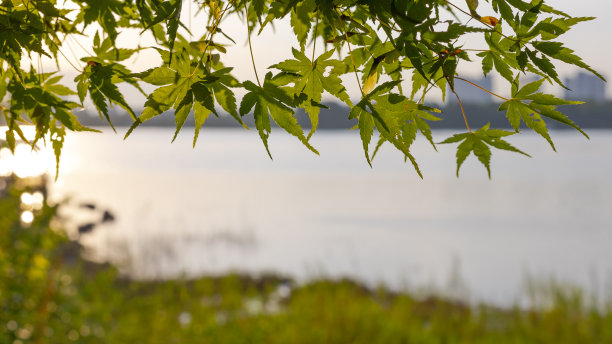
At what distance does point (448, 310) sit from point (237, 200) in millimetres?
14424

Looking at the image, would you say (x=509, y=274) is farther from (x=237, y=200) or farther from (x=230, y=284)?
(x=237, y=200)

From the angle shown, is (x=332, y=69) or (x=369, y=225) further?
(x=369, y=225)

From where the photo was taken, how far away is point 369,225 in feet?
59.4

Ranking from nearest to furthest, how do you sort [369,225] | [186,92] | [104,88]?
1. [186,92]
2. [104,88]
3. [369,225]

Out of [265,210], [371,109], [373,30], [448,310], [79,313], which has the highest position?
[373,30]

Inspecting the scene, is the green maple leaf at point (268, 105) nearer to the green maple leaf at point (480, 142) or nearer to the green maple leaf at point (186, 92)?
the green maple leaf at point (186, 92)

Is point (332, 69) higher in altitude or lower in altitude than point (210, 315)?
higher

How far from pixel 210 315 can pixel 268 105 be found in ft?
17.3

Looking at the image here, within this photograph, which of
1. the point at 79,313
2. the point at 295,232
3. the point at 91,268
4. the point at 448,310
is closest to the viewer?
the point at 79,313

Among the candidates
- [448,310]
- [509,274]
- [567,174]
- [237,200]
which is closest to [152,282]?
[448,310]

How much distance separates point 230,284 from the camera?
759cm

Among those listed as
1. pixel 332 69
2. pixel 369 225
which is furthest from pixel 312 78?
pixel 369 225

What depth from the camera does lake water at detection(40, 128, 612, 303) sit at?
9.94m

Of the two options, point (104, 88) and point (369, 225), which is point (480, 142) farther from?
point (369, 225)
